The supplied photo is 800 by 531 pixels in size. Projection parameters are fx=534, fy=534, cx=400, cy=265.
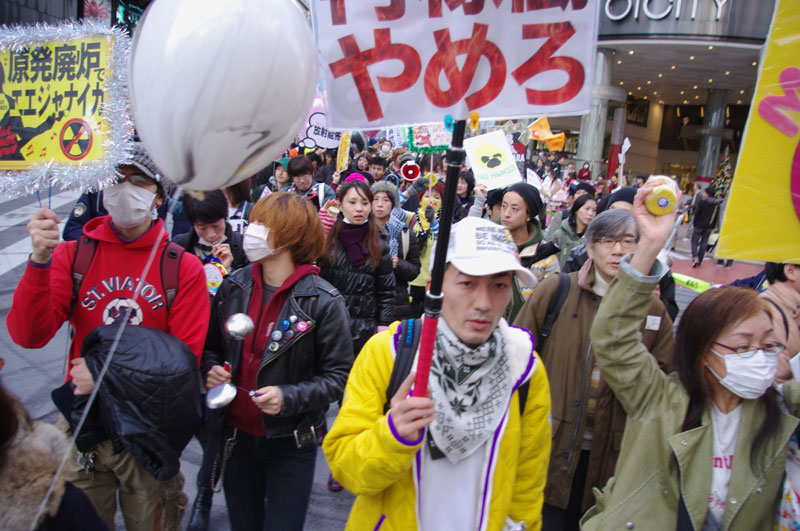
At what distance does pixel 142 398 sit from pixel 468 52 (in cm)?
170

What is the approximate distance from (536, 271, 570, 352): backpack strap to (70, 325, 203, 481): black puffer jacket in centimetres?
162

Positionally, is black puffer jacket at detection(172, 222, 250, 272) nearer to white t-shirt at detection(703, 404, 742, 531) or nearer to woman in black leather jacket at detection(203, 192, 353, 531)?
woman in black leather jacket at detection(203, 192, 353, 531)

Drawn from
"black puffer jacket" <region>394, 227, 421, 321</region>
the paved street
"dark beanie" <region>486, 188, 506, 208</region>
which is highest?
"dark beanie" <region>486, 188, 506, 208</region>

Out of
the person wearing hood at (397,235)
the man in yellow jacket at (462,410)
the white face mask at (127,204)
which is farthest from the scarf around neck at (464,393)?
the person wearing hood at (397,235)

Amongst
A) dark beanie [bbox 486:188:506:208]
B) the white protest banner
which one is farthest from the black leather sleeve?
the white protest banner

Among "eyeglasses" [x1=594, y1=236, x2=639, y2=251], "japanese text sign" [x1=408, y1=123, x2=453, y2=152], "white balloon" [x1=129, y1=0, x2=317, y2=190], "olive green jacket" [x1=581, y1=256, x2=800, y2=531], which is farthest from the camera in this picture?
"japanese text sign" [x1=408, y1=123, x2=453, y2=152]

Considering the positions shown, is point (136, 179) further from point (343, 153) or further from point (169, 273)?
point (343, 153)

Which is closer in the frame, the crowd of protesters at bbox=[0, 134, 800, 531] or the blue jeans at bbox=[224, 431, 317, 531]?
the crowd of protesters at bbox=[0, 134, 800, 531]

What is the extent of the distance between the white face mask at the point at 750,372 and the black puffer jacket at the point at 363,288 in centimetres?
247

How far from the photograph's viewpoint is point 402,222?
5203mm

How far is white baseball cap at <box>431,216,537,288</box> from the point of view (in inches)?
62.2

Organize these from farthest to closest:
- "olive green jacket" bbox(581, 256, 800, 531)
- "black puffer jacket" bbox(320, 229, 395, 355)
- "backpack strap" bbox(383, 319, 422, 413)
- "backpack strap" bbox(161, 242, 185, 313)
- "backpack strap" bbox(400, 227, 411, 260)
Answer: "backpack strap" bbox(400, 227, 411, 260), "black puffer jacket" bbox(320, 229, 395, 355), "backpack strap" bbox(161, 242, 185, 313), "olive green jacket" bbox(581, 256, 800, 531), "backpack strap" bbox(383, 319, 422, 413)

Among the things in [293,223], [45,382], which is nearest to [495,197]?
[293,223]

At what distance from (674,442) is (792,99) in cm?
136
